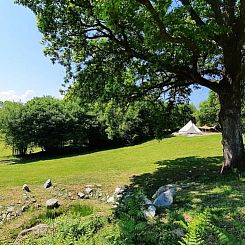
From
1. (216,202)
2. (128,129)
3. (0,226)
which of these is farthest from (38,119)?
(216,202)

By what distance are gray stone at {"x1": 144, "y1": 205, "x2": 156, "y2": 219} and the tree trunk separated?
5769 millimetres

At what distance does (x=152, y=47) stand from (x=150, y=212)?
19.3ft

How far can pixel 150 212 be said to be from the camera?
26.5ft

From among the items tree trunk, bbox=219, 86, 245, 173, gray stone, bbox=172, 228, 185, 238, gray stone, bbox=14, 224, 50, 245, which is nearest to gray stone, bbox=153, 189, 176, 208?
gray stone, bbox=172, 228, 185, 238

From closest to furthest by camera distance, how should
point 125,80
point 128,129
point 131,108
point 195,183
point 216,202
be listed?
point 216,202 → point 195,183 → point 125,80 → point 131,108 → point 128,129

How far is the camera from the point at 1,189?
1513 cm

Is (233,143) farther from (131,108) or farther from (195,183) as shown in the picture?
(131,108)

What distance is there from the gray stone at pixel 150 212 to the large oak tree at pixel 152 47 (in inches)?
213

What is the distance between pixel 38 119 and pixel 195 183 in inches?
1250

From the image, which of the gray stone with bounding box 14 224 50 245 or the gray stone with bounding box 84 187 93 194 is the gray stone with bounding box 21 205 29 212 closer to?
the gray stone with bounding box 84 187 93 194

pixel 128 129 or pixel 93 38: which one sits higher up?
pixel 93 38

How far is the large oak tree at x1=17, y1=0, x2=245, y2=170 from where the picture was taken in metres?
10.4

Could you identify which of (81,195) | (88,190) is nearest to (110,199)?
(81,195)

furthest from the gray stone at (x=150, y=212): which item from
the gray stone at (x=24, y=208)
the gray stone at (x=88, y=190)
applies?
the gray stone at (x=88, y=190)
